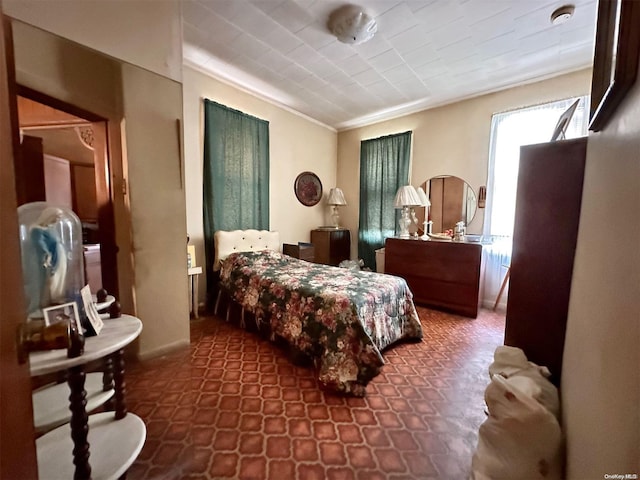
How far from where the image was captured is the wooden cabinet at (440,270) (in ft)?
10.1

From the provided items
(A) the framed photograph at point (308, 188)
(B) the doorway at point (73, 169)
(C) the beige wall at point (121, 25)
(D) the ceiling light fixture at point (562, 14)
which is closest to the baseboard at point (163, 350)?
(B) the doorway at point (73, 169)

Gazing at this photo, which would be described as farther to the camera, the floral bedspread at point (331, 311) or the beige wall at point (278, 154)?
the beige wall at point (278, 154)

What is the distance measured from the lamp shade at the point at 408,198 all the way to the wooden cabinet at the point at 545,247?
2.37 meters

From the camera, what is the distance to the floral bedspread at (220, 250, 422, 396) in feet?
6.00

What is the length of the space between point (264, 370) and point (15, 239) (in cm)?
183

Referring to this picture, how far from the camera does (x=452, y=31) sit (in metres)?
2.35

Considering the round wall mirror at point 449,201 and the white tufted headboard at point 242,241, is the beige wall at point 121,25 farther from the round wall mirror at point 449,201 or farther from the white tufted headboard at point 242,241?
the round wall mirror at point 449,201

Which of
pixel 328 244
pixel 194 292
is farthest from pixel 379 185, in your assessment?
pixel 194 292

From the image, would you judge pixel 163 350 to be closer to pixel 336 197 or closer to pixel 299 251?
pixel 299 251

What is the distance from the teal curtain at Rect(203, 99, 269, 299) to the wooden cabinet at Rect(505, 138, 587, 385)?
305cm

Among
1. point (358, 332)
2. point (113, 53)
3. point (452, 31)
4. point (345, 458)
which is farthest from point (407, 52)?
point (345, 458)

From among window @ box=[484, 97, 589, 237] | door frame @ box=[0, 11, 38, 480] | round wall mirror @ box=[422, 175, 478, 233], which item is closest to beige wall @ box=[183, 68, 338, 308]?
round wall mirror @ box=[422, 175, 478, 233]

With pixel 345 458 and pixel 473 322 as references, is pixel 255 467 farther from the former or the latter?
pixel 473 322

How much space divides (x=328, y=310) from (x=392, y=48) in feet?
8.49
